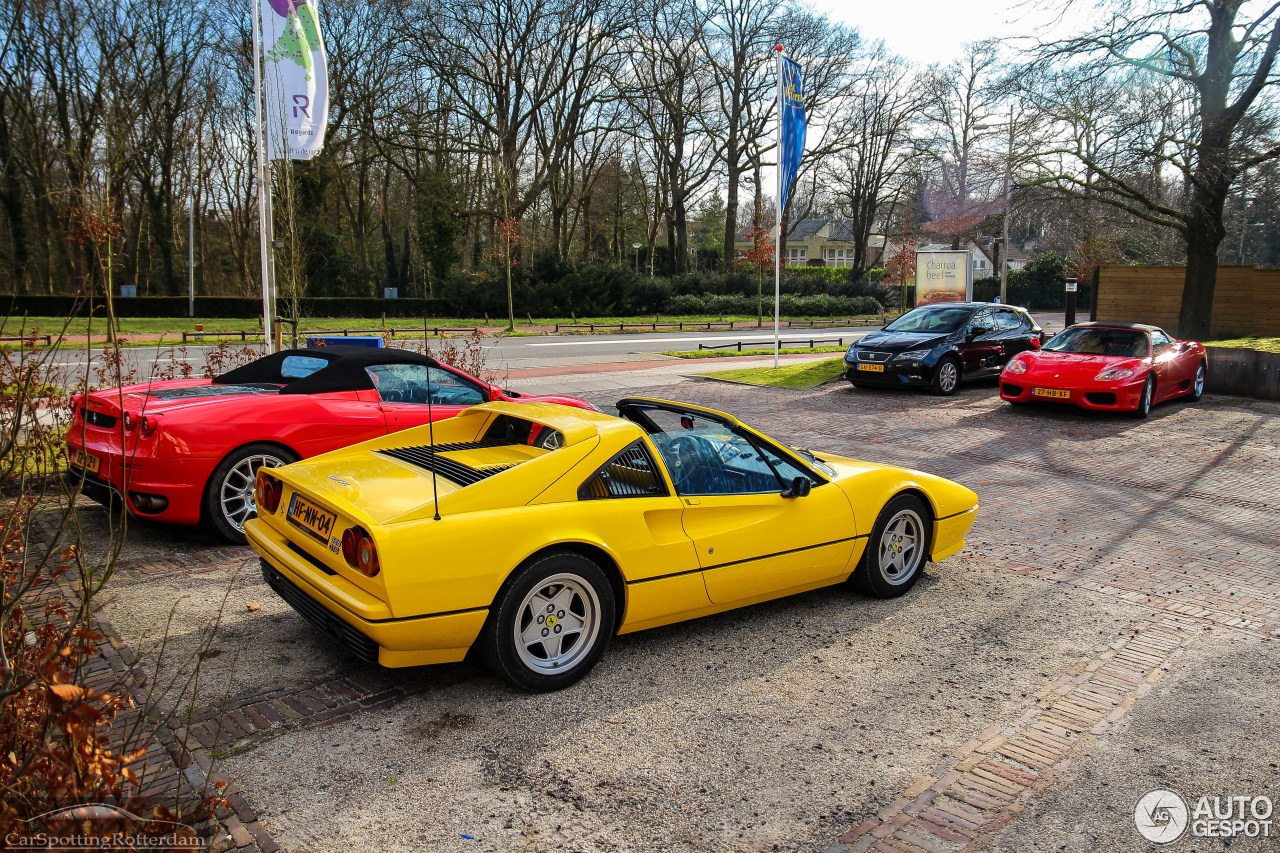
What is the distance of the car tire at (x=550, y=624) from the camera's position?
3.99 m

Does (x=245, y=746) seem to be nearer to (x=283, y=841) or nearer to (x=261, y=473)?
(x=283, y=841)

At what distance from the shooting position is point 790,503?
5.00 metres

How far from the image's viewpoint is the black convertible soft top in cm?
699

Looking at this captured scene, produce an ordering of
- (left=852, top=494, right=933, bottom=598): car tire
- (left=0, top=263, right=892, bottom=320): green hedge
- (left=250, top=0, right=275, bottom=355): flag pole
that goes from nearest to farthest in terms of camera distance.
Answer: (left=852, top=494, right=933, bottom=598): car tire → (left=250, top=0, right=275, bottom=355): flag pole → (left=0, top=263, right=892, bottom=320): green hedge

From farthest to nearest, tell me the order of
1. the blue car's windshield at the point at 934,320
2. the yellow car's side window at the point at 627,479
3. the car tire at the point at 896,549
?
the blue car's windshield at the point at 934,320 → the car tire at the point at 896,549 → the yellow car's side window at the point at 627,479

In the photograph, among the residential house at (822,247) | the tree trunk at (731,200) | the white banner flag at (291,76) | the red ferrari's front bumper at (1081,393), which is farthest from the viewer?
the residential house at (822,247)

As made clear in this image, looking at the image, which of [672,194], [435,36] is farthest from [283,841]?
[672,194]

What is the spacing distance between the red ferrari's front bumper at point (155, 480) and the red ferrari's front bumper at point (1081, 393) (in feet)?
36.8

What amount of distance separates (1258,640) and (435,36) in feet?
128

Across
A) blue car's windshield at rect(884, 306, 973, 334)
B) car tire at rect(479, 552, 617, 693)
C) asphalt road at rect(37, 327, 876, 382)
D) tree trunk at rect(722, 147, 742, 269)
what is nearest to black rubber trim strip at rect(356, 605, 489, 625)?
car tire at rect(479, 552, 617, 693)

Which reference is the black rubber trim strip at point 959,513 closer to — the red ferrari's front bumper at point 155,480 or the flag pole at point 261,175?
the red ferrari's front bumper at point 155,480

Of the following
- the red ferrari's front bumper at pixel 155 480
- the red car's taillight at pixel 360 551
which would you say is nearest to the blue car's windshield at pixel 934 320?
the red ferrari's front bumper at pixel 155 480

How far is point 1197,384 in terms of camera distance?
47.2ft

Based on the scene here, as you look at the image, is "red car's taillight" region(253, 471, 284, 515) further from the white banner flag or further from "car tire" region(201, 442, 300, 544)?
the white banner flag
